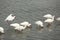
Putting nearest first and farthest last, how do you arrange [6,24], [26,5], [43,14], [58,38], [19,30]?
[58,38], [19,30], [6,24], [43,14], [26,5]

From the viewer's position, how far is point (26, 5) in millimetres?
3301

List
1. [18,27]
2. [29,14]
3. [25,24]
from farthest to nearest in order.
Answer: [29,14], [25,24], [18,27]

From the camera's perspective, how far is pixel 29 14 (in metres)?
2.93

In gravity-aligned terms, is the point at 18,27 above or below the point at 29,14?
below

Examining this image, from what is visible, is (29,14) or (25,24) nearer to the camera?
(25,24)

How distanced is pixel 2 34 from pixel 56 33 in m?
0.53

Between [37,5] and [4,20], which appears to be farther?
[37,5]

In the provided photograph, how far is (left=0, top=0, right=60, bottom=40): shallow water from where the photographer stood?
2385 mm

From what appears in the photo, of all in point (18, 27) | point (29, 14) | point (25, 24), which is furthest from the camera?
point (29, 14)

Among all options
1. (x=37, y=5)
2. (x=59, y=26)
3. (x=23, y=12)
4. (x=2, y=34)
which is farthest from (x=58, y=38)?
(x=37, y=5)

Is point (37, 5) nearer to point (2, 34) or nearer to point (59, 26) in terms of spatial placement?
point (59, 26)

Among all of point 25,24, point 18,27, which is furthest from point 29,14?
point 18,27

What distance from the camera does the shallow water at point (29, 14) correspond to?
Answer: 2.38m

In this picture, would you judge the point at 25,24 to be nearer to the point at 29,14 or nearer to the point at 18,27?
the point at 18,27
